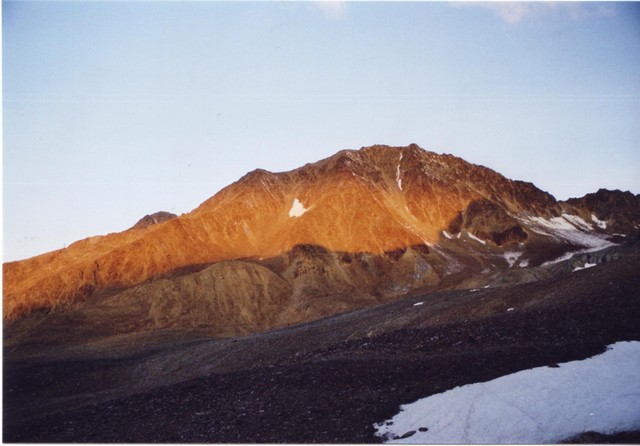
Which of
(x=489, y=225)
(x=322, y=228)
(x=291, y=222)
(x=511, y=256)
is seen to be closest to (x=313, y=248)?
(x=322, y=228)

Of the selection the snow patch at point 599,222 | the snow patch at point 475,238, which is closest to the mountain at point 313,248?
the snow patch at point 599,222

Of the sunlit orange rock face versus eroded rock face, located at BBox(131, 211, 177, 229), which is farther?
eroded rock face, located at BBox(131, 211, 177, 229)

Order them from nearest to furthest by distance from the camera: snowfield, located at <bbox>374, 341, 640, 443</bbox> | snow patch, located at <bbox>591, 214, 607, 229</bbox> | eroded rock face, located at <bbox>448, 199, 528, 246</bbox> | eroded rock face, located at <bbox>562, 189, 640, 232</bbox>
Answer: snowfield, located at <bbox>374, 341, 640, 443</bbox> → eroded rock face, located at <bbox>448, 199, 528, 246</bbox> → eroded rock face, located at <bbox>562, 189, 640, 232</bbox> → snow patch, located at <bbox>591, 214, 607, 229</bbox>

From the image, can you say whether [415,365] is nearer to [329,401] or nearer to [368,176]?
[329,401]

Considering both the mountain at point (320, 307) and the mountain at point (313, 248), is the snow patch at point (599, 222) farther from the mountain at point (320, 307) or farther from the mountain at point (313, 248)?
the mountain at point (320, 307)

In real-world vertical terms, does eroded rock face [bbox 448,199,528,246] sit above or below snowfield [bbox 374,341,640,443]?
above

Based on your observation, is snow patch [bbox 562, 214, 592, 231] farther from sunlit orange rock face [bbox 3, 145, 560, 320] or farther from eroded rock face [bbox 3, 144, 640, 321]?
sunlit orange rock face [bbox 3, 145, 560, 320]

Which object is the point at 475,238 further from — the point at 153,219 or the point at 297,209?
the point at 153,219

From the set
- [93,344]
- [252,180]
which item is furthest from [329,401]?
[252,180]

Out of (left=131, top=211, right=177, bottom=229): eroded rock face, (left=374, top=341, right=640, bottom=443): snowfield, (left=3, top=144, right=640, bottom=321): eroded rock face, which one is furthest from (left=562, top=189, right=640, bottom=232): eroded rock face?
(left=374, top=341, right=640, bottom=443): snowfield
